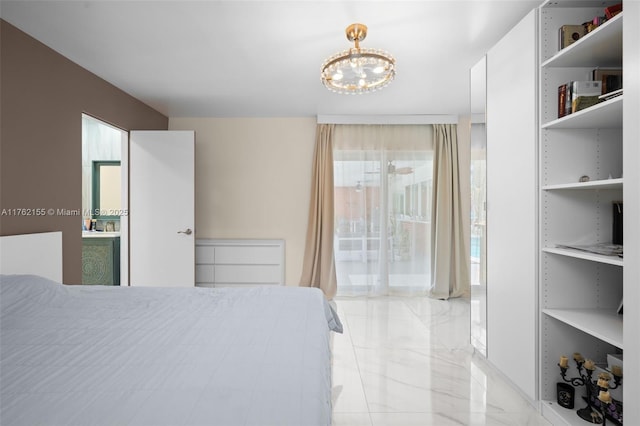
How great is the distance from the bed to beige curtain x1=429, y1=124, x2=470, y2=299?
2940 millimetres

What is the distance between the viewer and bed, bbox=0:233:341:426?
0.92 metres

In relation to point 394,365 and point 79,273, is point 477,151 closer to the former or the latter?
point 394,365

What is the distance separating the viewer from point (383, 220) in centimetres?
454

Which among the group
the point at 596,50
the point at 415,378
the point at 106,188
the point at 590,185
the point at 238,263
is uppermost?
the point at 596,50

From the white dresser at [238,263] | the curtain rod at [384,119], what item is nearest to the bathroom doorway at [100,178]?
the white dresser at [238,263]

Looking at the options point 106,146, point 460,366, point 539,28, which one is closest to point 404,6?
point 539,28

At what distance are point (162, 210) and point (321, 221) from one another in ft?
6.30

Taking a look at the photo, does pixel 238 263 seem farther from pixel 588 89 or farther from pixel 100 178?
pixel 588 89

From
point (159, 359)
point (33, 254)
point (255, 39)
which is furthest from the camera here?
point (255, 39)

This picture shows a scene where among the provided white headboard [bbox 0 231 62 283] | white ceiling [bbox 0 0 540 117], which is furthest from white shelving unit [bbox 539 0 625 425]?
white headboard [bbox 0 231 62 283]

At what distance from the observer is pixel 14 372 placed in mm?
1111

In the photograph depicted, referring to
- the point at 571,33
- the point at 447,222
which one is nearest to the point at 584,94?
the point at 571,33

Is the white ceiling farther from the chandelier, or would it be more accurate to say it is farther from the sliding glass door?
the sliding glass door

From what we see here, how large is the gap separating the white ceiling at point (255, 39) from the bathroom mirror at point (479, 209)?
332 mm
